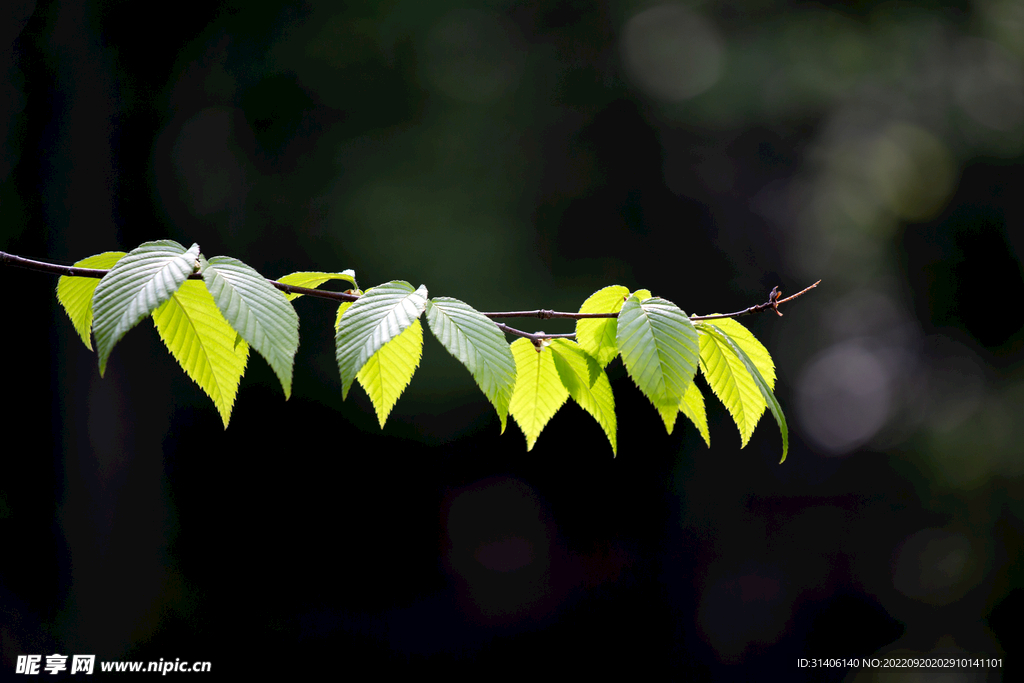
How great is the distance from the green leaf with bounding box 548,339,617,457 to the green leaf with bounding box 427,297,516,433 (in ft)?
0.46

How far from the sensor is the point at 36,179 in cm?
392

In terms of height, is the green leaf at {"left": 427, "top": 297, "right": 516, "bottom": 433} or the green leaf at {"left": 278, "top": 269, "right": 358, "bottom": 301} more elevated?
the green leaf at {"left": 278, "top": 269, "right": 358, "bottom": 301}

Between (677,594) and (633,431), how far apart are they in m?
1.17

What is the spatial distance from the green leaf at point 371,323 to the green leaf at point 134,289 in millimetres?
135

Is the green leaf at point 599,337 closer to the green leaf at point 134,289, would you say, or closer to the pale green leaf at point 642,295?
the pale green leaf at point 642,295

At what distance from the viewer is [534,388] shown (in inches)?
29.7

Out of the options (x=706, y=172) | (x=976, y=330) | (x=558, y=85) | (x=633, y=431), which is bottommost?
(x=633, y=431)

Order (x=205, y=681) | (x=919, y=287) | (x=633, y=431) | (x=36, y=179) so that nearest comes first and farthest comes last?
(x=205, y=681) < (x=36, y=179) < (x=633, y=431) < (x=919, y=287)

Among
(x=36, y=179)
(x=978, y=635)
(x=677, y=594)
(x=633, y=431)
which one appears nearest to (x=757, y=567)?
(x=677, y=594)

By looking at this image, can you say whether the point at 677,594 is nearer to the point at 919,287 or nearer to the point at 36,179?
the point at 919,287

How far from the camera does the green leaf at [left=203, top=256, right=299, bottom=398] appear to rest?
0.46 meters

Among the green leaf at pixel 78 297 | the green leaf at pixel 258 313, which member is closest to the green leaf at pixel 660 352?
the green leaf at pixel 258 313

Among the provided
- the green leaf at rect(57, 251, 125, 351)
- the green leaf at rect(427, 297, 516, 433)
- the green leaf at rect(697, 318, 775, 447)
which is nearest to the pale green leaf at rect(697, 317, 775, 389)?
the green leaf at rect(697, 318, 775, 447)

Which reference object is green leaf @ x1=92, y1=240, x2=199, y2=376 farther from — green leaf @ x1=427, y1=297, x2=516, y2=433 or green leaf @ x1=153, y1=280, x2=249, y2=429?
green leaf @ x1=427, y1=297, x2=516, y2=433
